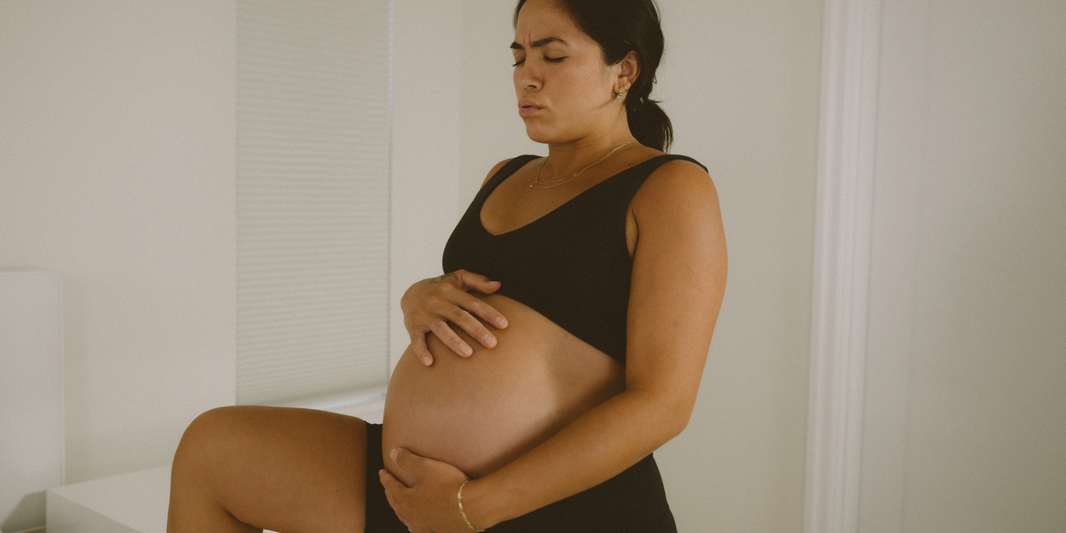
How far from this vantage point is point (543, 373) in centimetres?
93

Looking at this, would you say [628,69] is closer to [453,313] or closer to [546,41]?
[546,41]

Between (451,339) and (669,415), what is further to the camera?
(451,339)

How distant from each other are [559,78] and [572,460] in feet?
1.78

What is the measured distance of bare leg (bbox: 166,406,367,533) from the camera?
3.17 ft

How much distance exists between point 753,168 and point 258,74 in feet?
5.31

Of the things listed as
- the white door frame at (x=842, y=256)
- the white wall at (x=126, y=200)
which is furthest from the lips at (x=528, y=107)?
the white wall at (x=126, y=200)

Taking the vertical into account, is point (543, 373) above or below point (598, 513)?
above

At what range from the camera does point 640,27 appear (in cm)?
107

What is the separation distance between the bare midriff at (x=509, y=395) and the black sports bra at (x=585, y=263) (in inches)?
1.0

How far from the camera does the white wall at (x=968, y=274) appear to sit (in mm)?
1586

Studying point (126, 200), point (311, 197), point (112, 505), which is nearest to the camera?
point (112, 505)

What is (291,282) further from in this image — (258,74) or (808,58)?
(808,58)

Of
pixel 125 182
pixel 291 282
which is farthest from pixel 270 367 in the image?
pixel 125 182

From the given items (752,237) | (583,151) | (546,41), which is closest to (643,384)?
(583,151)
